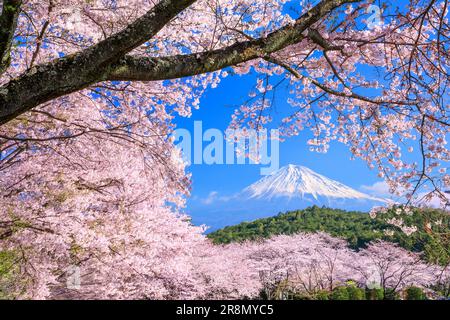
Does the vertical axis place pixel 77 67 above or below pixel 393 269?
above

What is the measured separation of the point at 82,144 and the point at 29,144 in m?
0.73

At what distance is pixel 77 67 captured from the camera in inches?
109

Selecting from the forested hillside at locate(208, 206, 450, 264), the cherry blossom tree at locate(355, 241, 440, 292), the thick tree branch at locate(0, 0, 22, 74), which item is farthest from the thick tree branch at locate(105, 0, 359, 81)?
the forested hillside at locate(208, 206, 450, 264)

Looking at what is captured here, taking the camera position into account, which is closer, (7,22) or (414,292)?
(7,22)

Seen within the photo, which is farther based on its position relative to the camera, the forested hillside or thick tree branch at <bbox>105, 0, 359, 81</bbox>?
the forested hillside

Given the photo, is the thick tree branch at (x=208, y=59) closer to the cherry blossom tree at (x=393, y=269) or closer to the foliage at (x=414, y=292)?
the cherry blossom tree at (x=393, y=269)

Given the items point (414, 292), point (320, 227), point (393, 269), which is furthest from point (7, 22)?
point (320, 227)

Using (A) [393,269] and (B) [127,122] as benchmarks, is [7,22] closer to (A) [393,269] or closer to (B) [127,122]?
(B) [127,122]

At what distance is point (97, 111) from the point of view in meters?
6.32


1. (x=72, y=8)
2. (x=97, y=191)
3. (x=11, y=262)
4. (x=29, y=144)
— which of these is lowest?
(x=11, y=262)

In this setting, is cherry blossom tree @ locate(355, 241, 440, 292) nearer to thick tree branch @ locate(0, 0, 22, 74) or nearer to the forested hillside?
the forested hillside

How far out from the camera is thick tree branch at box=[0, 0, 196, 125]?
107 inches

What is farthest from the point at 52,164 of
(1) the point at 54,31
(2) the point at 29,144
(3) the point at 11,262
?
(1) the point at 54,31
